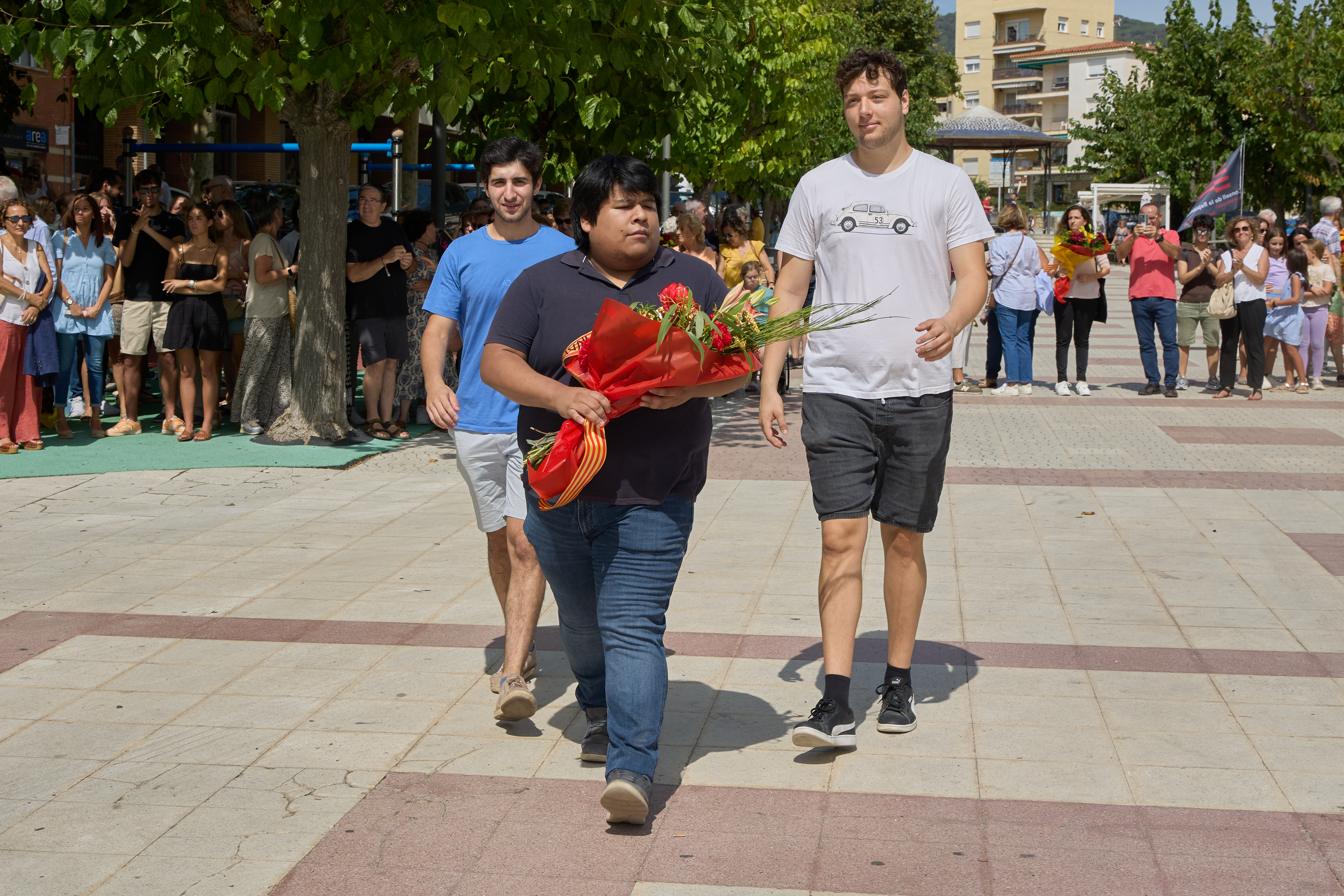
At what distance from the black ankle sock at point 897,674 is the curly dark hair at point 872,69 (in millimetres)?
1898

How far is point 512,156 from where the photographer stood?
15.8ft

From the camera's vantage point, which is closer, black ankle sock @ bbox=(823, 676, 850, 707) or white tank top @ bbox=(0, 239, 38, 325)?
black ankle sock @ bbox=(823, 676, 850, 707)

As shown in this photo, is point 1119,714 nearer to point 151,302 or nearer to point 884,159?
point 884,159

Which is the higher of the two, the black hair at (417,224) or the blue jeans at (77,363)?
the black hair at (417,224)

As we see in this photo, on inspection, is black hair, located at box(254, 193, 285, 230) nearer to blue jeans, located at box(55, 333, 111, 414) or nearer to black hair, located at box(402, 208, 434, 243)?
black hair, located at box(402, 208, 434, 243)

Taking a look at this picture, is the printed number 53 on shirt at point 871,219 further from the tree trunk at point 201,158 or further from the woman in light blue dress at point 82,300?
the tree trunk at point 201,158

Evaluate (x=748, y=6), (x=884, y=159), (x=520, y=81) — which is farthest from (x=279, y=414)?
(x=884, y=159)

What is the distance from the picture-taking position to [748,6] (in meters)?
12.2

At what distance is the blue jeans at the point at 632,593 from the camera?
3.89m

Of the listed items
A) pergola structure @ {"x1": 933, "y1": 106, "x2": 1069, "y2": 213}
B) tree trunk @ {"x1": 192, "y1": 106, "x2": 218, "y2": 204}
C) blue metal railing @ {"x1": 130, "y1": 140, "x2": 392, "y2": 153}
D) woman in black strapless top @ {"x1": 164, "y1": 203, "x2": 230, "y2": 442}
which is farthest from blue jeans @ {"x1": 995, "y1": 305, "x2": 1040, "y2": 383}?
pergola structure @ {"x1": 933, "y1": 106, "x2": 1069, "y2": 213}

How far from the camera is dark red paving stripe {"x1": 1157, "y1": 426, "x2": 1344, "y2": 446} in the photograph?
37.1 ft

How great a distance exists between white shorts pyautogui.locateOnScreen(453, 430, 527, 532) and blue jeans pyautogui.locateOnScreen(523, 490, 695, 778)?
719mm

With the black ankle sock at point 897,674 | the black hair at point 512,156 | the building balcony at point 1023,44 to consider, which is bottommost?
the black ankle sock at point 897,674

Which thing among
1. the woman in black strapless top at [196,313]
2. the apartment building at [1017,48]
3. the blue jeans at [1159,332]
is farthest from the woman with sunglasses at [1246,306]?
the apartment building at [1017,48]
